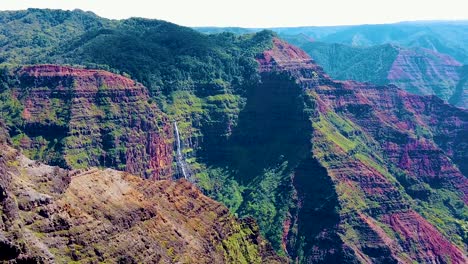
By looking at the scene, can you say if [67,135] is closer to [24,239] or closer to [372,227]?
[372,227]

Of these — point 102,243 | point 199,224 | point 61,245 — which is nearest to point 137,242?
point 102,243

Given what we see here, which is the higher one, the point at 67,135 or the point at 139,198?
the point at 139,198

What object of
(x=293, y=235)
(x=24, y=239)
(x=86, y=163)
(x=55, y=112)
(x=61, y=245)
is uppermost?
(x=24, y=239)

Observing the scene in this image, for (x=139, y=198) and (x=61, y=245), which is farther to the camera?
(x=139, y=198)

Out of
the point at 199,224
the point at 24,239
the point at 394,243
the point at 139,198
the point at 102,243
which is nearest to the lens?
the point at 24,239

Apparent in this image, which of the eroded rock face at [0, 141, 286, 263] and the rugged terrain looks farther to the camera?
the eroded rock face at [0, 141, 286, 263]

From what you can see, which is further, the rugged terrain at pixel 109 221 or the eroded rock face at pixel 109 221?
the eroded rock face at pixel 109 221
